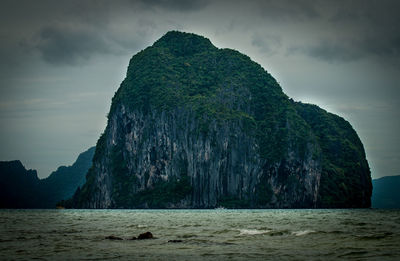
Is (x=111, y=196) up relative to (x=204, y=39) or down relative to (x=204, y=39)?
down

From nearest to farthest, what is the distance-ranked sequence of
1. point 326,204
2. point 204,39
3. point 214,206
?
point 214,206
point 326,204
point 204,39

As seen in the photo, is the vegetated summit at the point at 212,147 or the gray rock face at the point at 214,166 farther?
the vegetated summit at the point at 212,147

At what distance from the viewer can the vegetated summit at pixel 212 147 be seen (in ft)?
390

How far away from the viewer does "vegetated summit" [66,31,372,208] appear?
119 m

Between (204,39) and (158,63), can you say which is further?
(204,39)

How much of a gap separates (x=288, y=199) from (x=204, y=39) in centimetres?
6746

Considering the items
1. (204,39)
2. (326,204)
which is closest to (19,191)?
(204,39)

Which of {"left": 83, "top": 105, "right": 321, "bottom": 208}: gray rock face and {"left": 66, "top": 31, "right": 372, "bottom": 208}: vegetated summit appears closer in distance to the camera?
{"left": 83, "top": 105, "right": 321, "bottom": 208}: gray rock face

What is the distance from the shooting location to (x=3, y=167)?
19475 centimetres

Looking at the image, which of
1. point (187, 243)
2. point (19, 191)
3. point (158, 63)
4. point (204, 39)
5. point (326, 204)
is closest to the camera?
point (187, 243)

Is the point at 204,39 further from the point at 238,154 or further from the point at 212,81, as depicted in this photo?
the point at 238,154

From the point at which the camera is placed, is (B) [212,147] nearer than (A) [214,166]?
No

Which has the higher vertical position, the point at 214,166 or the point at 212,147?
the point at 212,147

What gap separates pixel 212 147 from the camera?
11919 centimetres
